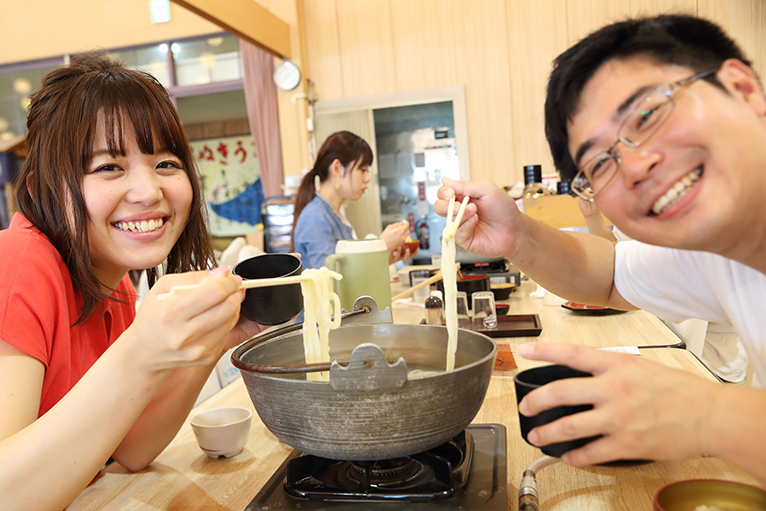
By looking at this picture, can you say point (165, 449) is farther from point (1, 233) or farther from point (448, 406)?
point (448, 406)

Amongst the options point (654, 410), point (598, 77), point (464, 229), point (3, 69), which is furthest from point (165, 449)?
point (3, 69)

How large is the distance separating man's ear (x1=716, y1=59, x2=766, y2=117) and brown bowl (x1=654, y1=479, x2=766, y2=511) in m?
0.54

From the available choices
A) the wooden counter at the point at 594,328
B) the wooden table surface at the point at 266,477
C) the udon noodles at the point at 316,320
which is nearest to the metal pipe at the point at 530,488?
the wooden table surface at the point at 266,477

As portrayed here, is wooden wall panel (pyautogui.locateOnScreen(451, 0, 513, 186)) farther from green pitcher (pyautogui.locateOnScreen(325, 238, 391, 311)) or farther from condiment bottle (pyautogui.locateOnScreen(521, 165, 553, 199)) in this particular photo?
green pitcher (pyautogui.locateOnScreen(325, 238, 391, 311))

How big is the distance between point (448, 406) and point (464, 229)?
614 mm

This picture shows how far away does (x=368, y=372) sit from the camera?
0.73 m

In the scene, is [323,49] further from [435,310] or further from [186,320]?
[186,320]

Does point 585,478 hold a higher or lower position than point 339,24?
lower

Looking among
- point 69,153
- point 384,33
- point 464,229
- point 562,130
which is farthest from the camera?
point 384,33

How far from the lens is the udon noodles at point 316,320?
3.43ft

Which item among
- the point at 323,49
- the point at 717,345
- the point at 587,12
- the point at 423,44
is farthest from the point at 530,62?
the point at 717,345

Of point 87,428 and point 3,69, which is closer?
point 87,428

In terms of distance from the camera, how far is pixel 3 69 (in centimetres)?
664

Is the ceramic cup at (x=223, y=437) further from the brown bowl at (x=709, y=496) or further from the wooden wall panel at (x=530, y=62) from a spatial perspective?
the wooden wall panel at (x=530, y=62)
